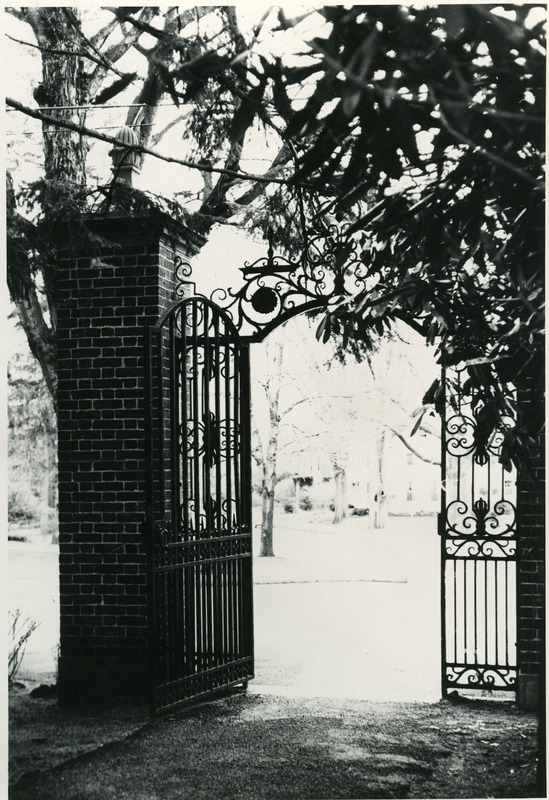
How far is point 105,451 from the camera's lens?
630 cm

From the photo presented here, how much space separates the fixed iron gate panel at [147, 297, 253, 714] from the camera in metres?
5.70

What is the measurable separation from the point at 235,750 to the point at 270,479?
13238mm

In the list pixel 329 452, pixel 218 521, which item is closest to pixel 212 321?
pixel 218 521

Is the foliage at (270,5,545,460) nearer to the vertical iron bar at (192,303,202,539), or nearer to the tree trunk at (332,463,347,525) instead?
the vertical iron bar at (192,303,202,539)

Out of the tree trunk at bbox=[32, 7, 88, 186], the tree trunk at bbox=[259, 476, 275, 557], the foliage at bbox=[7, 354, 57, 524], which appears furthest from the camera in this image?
the tree trunk at bbox=[259, 476, 275, 557]

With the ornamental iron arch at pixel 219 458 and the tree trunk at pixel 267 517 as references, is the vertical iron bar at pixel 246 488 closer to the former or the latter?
the ornamental iron arch at pixel 219 458

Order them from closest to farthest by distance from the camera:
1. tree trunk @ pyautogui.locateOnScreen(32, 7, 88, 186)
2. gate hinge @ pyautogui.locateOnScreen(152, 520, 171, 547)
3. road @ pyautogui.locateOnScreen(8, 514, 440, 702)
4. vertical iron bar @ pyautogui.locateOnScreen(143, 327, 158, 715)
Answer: vertical iron bar @ pyautogui.locateOnScreen(143, 327, 158, 715) < gate hinge @ pyautogui.locateOnScreen(152, 520, 171, 547) < road @ pyautogui.locateOnScreen(8, 514, 440, 702) < tree trunk @ pyautogui.locateOnScreen(32, 7, 88, 186)

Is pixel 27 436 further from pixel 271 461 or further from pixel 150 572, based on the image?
pixel 150 572

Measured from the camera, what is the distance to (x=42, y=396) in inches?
492

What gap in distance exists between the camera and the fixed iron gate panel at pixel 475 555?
574 centimetres

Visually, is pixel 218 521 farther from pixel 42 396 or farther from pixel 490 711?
pixel 42 396

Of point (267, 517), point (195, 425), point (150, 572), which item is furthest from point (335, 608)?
point (150, 572)

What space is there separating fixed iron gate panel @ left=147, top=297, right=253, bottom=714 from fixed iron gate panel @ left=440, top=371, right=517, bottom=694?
1498 millimetres

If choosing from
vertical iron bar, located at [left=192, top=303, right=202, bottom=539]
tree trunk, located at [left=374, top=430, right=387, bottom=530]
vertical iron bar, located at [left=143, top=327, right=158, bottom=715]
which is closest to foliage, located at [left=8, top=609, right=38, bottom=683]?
vertical iron bar, located at [left=143, top=327, right=158, bottom=715]
